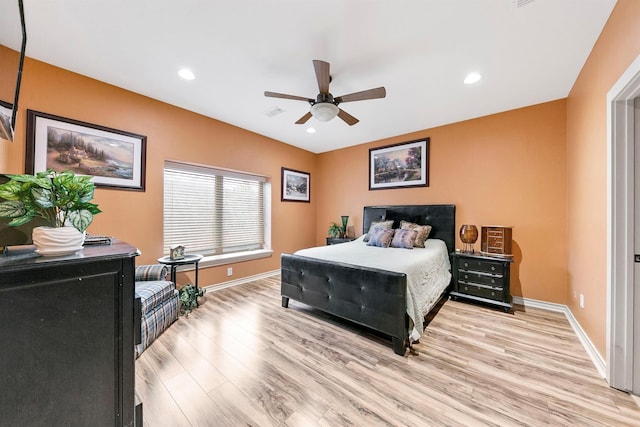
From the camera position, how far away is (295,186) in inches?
201

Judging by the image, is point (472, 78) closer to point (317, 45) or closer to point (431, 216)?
point (317, 45)

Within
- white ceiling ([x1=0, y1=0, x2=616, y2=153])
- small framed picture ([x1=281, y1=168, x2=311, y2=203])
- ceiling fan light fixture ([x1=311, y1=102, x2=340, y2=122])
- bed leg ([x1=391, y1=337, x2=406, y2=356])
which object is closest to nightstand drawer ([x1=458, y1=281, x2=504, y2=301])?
bed leg ([x1=391, y1=337, x2=406, y2=356])

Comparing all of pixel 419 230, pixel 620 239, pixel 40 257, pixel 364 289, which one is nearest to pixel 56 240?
pixel 40 257

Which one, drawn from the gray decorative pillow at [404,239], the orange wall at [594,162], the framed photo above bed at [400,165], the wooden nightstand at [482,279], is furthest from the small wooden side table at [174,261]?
the orange wall at [594,162]

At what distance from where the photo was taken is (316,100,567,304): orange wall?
3.02 m

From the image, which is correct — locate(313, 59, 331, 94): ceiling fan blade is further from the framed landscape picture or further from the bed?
the framed landscape picture

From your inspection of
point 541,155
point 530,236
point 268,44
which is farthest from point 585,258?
point 268,44

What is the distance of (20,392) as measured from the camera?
75cm

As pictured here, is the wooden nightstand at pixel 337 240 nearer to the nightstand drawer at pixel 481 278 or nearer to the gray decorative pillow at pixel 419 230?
the gray decorative pillow at pixel 419 230

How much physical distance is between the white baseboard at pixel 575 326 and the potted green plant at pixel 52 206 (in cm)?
354

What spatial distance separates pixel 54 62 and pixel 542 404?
5.15m

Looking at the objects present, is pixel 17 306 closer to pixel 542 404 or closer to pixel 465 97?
pixel 542 404

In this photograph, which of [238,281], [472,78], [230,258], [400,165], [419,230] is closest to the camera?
[472,78]

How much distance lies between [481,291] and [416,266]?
140 cm
